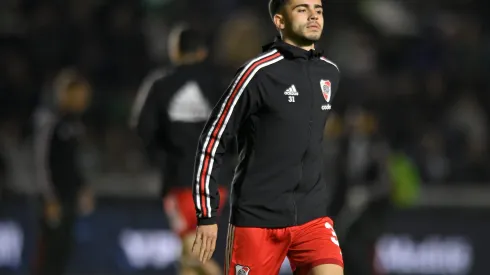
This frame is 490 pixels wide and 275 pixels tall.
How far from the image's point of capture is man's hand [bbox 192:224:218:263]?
568 cm

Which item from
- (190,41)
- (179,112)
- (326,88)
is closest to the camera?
(326,88)

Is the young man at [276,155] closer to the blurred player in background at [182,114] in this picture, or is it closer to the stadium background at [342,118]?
the blurred player in background at [182,114]

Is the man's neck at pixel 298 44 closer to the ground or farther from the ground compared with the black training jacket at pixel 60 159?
farther from the ground

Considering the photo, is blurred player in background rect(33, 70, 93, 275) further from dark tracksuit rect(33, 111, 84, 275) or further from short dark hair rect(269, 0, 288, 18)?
short dark hair rect(269, 0, 288, 18)

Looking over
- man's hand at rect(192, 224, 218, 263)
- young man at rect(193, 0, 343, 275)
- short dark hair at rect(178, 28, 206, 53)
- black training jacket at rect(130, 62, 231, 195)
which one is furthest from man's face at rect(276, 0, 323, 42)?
black training jacket at rect(130, 62, 231, 195)

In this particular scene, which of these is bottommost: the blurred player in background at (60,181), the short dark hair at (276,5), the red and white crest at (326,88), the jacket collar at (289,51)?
the blurred player in background at (60,181)

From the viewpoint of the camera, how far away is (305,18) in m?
5.78

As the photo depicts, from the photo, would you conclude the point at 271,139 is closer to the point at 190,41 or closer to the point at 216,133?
the point at 216,133

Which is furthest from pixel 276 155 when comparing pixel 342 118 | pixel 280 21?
pixel 342 118

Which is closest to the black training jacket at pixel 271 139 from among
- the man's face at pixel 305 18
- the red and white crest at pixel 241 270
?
the man's face at pixel 305 18

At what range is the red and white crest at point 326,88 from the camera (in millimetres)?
5941

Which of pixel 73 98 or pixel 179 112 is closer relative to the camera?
pixel 179 112

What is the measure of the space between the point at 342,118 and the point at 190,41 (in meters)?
3.33

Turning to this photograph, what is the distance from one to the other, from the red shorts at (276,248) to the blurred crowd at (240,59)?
6.94 meters
